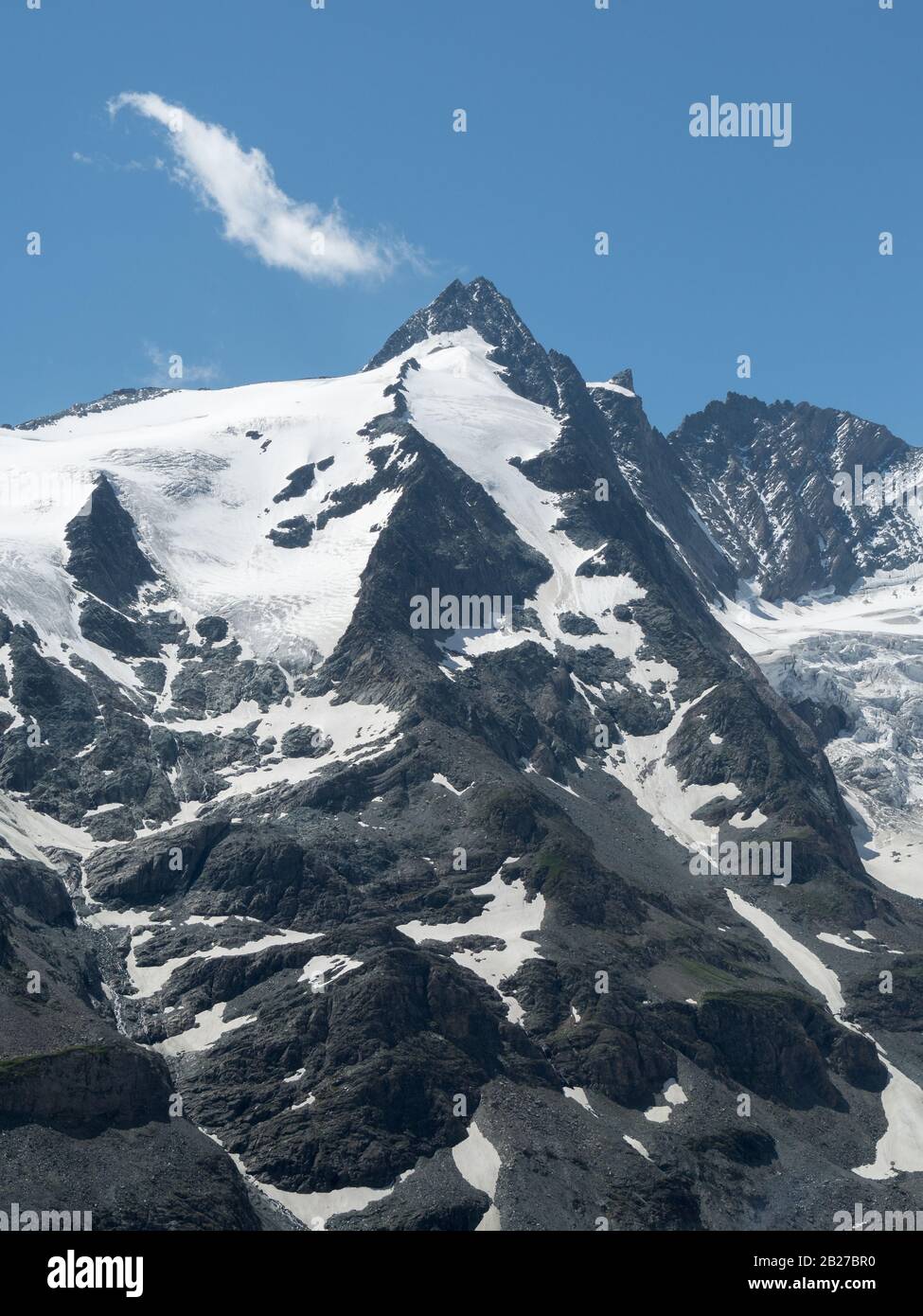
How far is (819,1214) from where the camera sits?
189375 millimetres

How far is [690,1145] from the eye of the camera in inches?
7771
